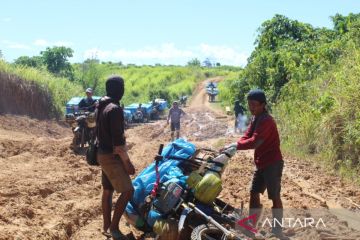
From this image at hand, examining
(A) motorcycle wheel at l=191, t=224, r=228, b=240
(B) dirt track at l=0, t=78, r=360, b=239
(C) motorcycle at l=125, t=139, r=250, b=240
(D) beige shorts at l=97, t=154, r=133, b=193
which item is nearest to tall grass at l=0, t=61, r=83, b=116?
(B) dirt track at l=0, t=78, r=360, b=239

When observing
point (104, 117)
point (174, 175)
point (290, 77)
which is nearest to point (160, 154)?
point (174, 175)

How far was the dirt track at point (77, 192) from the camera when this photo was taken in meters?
6.65

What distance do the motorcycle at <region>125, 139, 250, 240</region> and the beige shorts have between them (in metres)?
0.32

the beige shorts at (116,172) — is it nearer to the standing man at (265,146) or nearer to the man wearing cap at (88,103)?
the standing man at (265,146)

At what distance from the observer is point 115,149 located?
5871 mm

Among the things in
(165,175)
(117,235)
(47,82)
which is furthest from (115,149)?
(47,82)

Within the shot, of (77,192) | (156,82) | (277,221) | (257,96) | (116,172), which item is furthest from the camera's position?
(156,82)

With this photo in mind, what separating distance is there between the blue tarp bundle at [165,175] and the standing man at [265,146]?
0.76 m

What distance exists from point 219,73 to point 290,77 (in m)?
47.6

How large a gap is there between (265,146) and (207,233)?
156 centimetres

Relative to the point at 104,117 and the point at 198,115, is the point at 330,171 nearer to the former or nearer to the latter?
the point at 104,117

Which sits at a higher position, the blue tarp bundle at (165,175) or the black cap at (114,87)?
the black cap at (114,87)

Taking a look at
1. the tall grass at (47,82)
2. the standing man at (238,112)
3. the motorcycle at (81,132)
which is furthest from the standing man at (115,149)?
the tall grass at (47,82)

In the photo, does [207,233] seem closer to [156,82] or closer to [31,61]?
[31,61]
